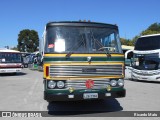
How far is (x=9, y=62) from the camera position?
23391 mm

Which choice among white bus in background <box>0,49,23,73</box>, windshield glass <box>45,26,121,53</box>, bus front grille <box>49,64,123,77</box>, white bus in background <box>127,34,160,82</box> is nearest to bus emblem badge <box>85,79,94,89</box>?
bus front grille <box>49,64,123,77</box>

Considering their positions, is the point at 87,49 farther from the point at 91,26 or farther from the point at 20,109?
the point at 20,109

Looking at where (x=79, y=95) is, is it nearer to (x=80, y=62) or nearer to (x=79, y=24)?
(x=80, y=62)

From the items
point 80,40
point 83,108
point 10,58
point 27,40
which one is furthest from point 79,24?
point 27,40

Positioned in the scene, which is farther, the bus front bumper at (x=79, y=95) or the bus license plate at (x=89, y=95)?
the bus license plate at (x=89, y=95)

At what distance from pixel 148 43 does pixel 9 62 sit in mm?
11760

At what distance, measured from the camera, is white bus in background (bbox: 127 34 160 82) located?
694 inches

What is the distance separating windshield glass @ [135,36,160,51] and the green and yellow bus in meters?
9.93

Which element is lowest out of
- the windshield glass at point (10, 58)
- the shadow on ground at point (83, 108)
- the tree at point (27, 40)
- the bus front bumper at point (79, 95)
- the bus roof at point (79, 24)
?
the shadow on ground at point (83, 108)

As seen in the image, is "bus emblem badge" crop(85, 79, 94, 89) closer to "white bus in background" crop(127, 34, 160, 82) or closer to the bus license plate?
the bus license plate

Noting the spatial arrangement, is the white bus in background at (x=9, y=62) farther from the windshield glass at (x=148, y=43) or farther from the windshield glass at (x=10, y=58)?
the windshield glass at (x=148, y=43)

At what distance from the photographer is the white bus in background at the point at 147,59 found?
1762 cm

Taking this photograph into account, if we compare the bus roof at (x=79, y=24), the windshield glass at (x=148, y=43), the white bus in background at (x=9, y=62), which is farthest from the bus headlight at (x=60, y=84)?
the white bus in background at (x=9, y=62)

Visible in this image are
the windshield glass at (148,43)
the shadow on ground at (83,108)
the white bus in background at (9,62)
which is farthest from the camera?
the white bus in background at (9,62)
